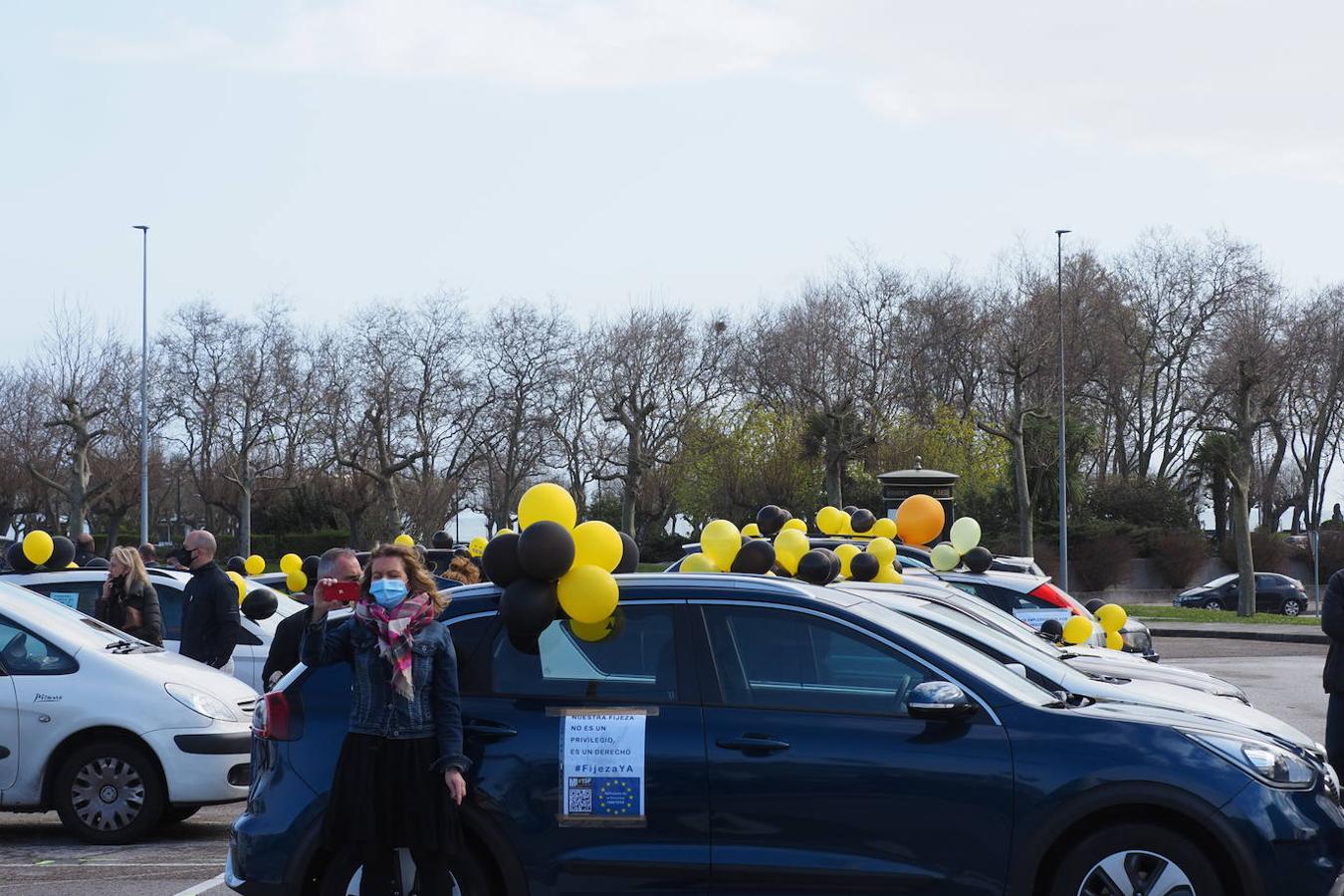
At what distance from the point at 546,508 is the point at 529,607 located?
0.93 meters

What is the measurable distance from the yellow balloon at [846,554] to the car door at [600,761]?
7061 millimetres

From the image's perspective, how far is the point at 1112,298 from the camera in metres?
59.6

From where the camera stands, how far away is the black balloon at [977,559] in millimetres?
15914

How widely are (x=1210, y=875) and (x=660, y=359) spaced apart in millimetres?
53766

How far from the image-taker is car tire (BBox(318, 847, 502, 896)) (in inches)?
233

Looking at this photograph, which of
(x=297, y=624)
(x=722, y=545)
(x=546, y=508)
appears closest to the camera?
(x=546, y=508)

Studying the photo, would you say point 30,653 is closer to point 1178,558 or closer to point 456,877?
point 456,877

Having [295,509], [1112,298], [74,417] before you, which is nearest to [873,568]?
[74,417]

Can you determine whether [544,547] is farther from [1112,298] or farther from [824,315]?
[1112,298]

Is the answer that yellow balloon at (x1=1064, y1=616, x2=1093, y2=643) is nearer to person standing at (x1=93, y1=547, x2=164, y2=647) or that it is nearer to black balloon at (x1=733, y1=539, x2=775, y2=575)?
black balloon at (x1=733, y1=539, x2=775, y2=575)

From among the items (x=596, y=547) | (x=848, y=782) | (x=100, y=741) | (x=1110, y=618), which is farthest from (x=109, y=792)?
(x=1110, y=618)

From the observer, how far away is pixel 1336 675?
871 cm

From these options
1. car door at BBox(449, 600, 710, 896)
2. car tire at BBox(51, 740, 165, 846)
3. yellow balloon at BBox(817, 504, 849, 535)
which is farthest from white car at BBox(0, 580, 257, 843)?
yellow balloon at BBox(817, 504, 849, 535)

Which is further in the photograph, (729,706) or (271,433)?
(271,433)
